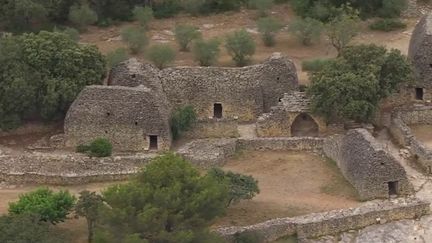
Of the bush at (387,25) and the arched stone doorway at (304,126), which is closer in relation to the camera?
the arched stone doorway at (304,126)

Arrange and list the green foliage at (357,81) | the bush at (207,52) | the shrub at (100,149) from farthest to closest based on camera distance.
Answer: the bush at (207,52), the green foliage at (357,81), the shrub at (100,149)

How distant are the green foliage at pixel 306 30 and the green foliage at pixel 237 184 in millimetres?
19630

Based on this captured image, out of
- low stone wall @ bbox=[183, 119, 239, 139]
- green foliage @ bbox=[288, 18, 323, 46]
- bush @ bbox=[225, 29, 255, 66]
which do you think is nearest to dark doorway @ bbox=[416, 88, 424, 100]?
green foliage @ bbox=[288, 18, 323, 46]

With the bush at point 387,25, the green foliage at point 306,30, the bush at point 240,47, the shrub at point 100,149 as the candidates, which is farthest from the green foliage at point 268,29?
the shrub at point 100,149

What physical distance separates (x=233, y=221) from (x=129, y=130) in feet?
31.4

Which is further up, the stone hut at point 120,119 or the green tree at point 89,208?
the stone hut at point 120,119

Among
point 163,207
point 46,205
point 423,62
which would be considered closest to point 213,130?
point 423,62

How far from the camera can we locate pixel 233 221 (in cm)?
Answer: 4684

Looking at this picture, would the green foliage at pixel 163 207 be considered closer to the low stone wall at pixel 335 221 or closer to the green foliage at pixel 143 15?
the low stone wall at pixel 335 221

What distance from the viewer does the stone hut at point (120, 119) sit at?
53.9 metres

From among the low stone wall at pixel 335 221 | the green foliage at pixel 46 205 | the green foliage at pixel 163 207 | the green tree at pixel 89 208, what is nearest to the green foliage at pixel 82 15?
the green foliage at pixel 46 205

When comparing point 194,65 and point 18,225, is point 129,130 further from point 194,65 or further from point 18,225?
point 18,225

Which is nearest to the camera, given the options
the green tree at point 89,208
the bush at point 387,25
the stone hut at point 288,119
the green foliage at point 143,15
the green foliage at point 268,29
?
the green tree at point 89,208

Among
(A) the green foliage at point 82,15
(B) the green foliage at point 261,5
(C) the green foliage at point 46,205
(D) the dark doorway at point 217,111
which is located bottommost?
(C) the green foliage at point 46,205
